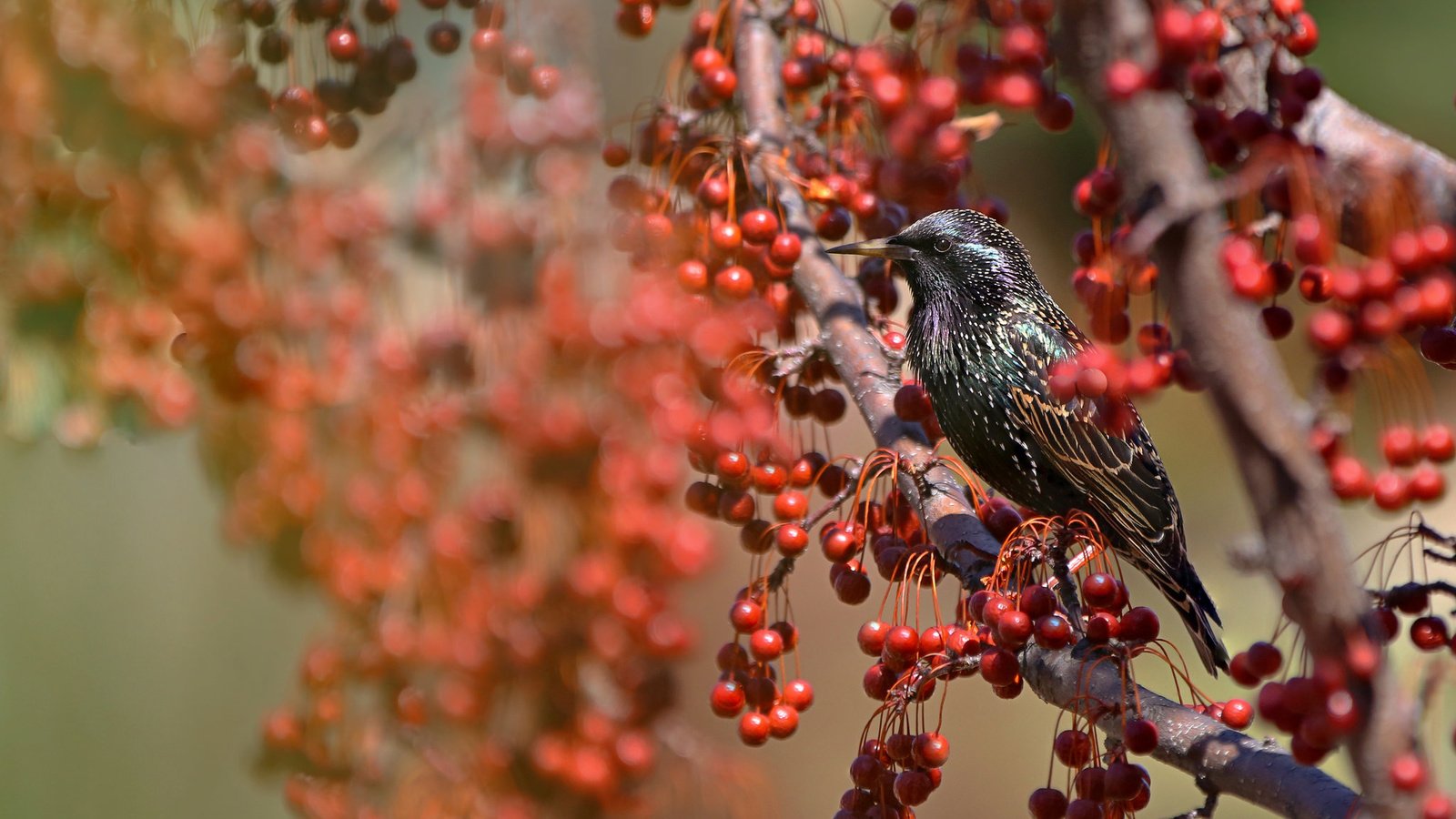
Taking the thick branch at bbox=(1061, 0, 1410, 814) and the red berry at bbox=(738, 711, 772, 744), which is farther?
the red berry at bbox=(738, 711, 772, 744)

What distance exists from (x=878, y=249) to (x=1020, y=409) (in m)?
0.42

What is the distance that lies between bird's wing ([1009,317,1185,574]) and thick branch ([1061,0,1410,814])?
1300 mm

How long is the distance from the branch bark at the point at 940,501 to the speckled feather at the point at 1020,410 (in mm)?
254

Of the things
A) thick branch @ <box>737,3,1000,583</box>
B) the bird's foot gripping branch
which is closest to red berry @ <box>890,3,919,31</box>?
the bird's foot gripping branch

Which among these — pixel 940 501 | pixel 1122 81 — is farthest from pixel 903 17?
pixel 1122 81

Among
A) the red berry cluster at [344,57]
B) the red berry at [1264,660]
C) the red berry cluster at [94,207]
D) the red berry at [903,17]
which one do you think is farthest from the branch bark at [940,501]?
the red berry cluster at [94,207]

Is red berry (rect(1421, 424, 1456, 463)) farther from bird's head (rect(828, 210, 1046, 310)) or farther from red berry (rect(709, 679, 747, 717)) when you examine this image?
bird's head (rect(828, 210, 1046, 310))

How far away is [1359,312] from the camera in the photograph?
2.61 feet

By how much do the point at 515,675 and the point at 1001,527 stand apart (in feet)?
2.99

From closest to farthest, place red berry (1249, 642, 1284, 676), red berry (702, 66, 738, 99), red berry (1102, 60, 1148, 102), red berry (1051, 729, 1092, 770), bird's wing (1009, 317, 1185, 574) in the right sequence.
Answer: red berry (1102, 60, 1148, 102), red berry (1249, 642, 1284, 676), red berry (1051, 729, 1092, 770), red berry (702, 66, 738, 99), bird's wing (1009, 317, 1185, 574)

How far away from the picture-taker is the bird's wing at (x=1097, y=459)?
2.02m

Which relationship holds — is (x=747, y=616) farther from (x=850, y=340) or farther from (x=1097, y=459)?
(x=1097, y=459)

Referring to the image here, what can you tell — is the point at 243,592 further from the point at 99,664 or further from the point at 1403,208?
the point at 1403,208

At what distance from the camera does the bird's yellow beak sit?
5.97 ft
